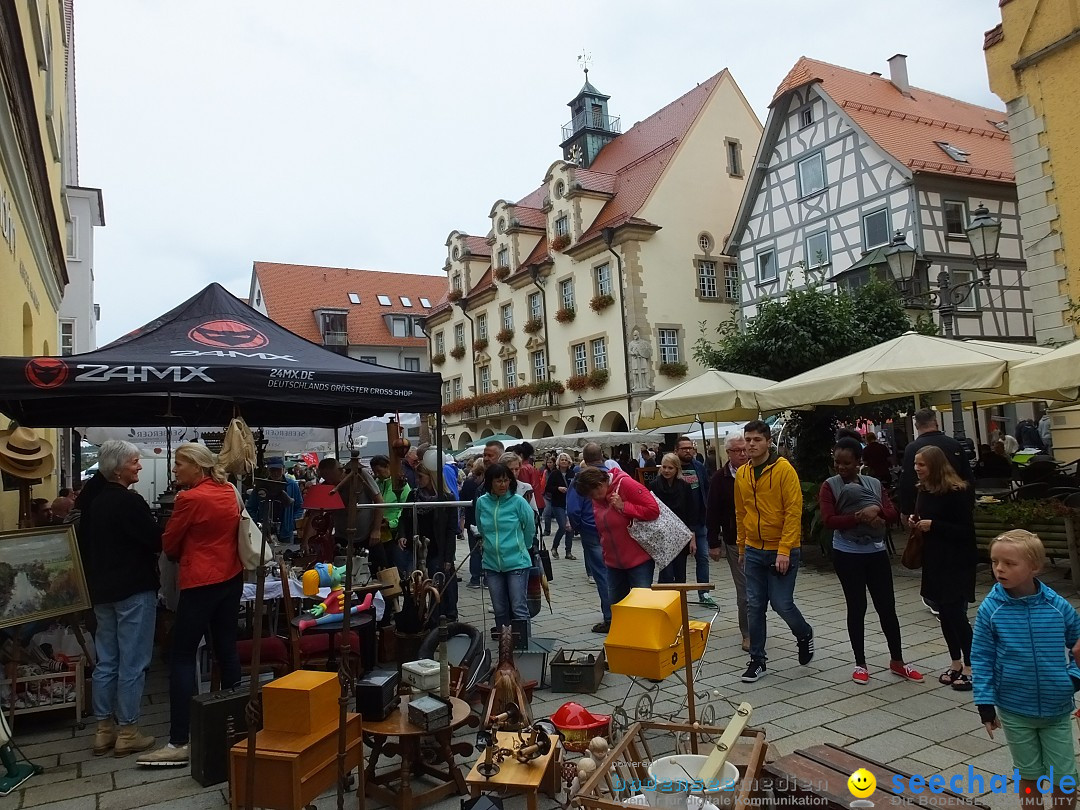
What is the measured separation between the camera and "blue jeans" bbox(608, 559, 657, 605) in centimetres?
638

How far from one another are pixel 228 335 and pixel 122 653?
2.72 meters

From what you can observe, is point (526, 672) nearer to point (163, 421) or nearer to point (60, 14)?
point (163, 421)

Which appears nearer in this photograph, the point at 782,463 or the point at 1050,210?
the point at 782,463

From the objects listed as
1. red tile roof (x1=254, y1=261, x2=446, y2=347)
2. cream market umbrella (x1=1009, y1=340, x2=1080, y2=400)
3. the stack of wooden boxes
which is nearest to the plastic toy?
the stack of wooden boxes

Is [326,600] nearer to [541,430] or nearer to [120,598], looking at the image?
[120,598]

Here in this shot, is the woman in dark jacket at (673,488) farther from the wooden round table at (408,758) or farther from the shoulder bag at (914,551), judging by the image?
the wooden round table at (408,758)

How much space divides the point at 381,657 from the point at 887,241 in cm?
2037

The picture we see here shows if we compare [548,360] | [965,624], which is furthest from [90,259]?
[965,624]

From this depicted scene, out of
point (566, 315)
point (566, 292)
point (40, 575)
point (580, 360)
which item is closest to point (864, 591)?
point (40, 575)

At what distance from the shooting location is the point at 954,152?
23.3 m

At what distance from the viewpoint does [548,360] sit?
3281cm

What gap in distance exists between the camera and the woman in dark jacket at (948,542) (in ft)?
16.0

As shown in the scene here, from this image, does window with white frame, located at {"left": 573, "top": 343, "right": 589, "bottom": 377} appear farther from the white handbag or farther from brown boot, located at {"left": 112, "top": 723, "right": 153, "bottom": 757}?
brown boot, located at {"left": 112, "top": 723, "right": 153, "bottom": 757}

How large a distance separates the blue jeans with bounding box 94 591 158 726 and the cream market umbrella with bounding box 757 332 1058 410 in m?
6.93
